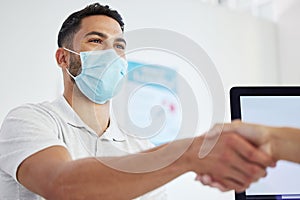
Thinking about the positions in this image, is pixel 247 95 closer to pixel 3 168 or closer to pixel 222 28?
pixel 3 168

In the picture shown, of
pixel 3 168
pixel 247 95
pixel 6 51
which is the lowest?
pixel 3 168

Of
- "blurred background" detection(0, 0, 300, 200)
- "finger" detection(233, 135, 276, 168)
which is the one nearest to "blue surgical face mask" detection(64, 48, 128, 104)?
"finger" detection(233, 135, 276, 168)

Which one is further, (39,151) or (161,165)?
(39,151)

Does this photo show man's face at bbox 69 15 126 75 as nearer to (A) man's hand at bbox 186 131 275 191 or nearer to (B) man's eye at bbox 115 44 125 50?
(B) man's eye at bbox 115 44 125 50

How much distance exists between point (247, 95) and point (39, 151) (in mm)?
374

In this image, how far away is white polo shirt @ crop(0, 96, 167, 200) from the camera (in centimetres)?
83

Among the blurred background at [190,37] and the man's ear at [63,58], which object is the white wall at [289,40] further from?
the man's ear at [63,58]

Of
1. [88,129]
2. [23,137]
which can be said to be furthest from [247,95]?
[23,137]

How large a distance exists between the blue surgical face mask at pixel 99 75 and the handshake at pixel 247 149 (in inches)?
8.2

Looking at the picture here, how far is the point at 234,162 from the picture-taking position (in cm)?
51

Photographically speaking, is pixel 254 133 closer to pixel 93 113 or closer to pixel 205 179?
pixel 205 179

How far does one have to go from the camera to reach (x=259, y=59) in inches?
84.8

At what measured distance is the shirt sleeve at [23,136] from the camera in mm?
854

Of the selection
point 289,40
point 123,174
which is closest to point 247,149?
point 123,174
